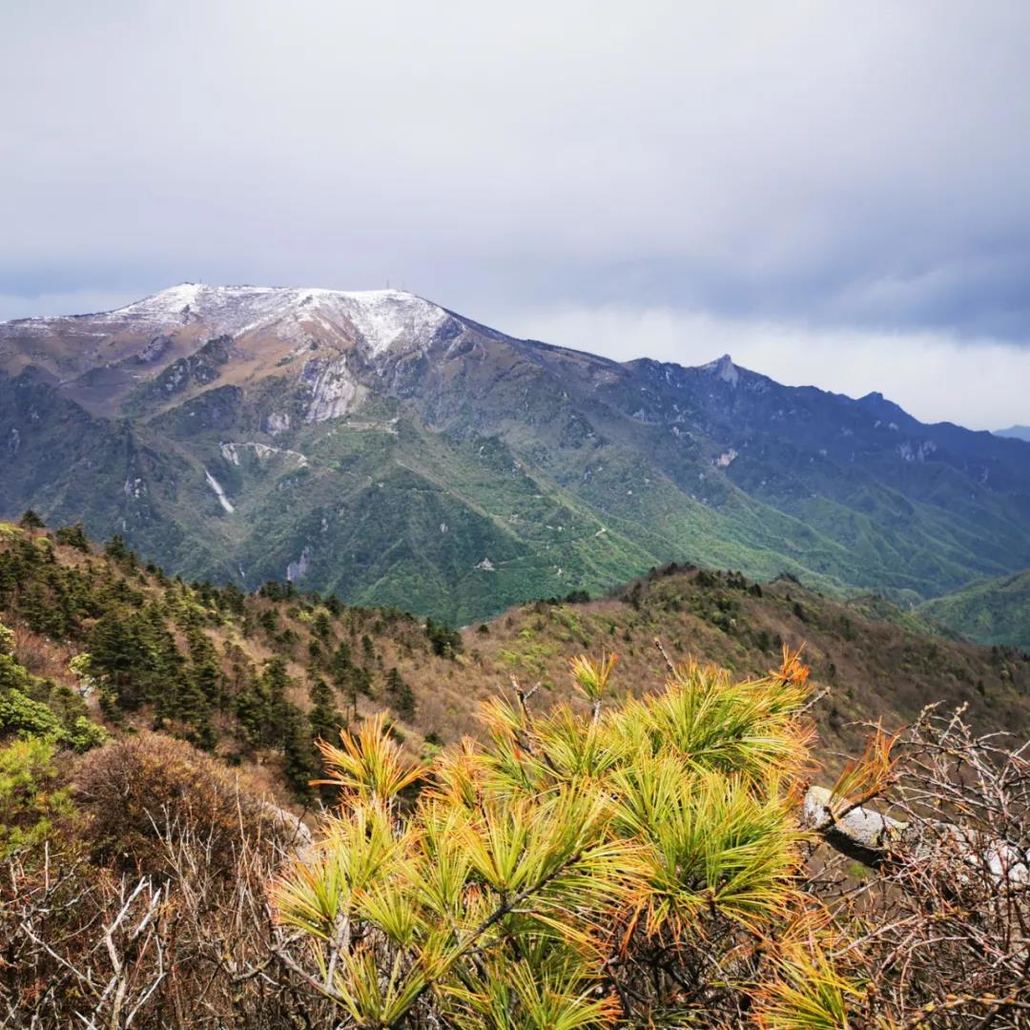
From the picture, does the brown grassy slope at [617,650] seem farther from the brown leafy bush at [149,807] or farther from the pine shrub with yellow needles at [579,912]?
the brown leafy bush at [149,807]

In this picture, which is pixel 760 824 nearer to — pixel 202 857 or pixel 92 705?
pixel 202 857

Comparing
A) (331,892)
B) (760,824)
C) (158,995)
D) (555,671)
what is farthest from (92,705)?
(555,671)

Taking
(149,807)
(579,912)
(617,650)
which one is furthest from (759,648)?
(579,912)

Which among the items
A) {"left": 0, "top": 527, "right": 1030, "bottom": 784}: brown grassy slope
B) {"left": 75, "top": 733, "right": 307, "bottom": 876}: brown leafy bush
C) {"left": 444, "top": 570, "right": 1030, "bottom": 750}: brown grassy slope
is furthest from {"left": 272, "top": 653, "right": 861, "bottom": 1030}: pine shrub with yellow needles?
{"left": 444, "top": 570, "right": 1030, "bottom": 750}: brown grassy slope

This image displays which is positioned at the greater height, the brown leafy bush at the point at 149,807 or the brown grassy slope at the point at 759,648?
the brown leafy bush at the point at 149,807

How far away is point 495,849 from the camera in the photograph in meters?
2.20

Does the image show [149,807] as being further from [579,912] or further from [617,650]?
[617,650]

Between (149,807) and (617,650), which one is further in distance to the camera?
(617,650)

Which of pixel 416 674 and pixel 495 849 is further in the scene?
pixel 416 674

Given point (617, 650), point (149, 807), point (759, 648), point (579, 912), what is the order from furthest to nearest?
point (759, 648) → point (617, 650) → point (149, 807) → point (579, 912)

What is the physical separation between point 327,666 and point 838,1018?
29326 millimetres

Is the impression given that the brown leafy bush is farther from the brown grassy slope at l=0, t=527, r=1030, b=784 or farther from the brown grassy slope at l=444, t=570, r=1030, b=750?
the brown grassy slope at l=444, t=570, r=1030, b=750

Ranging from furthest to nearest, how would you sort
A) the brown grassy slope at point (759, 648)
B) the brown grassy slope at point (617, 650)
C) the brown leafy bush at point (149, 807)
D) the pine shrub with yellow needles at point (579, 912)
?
the brown grassy slope at point (759, 648), the brown grassy slope at point (617, 650), the brown leafy bush at point (149, 807), the pine shrub with yellow needles at point (579, 912)

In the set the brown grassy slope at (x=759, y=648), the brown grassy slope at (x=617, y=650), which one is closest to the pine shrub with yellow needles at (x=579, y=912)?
the brown grassy slope at (x=617, y=650)
